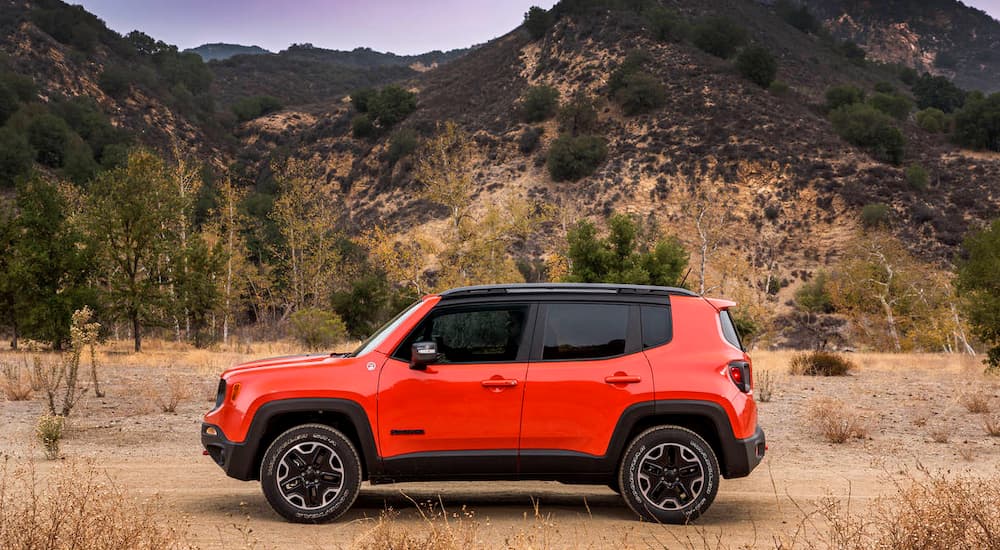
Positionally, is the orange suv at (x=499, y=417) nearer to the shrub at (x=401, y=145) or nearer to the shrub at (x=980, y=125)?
the shrub at (x=401, y=145)

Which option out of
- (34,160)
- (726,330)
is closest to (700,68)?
(34,160)

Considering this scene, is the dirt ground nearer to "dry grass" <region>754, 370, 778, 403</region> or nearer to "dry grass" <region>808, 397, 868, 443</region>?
"dry grass" <region>808, 397, 868, 443</region>

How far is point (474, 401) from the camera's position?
7.46m

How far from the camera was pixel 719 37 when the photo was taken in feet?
283

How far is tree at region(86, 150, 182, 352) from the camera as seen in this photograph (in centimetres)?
3388

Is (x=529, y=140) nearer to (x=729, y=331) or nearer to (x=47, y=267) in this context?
(x=47, y=267)

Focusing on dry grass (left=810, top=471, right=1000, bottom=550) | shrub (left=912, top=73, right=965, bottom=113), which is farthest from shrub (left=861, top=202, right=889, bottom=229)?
dry grass (left=810, top=471, right=1000, bottom=550)

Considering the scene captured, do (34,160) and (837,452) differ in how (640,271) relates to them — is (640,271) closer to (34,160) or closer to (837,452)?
Result: (837,452)

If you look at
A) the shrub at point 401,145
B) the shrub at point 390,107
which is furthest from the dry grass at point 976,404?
the shrub at point 390,107

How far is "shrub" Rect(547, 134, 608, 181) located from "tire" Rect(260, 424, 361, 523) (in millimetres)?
64141

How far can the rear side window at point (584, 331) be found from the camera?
7.66 metres

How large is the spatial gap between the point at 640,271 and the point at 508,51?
63170 mm

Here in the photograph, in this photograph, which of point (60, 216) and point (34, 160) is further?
point (34, 160)

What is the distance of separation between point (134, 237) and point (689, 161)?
46351 millimetres
